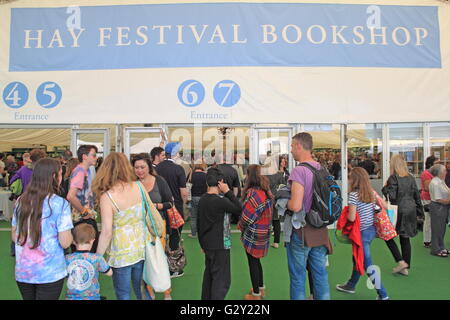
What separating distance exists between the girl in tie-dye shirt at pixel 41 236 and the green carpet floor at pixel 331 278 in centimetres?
173

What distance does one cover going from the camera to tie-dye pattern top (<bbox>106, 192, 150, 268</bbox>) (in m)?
2.69

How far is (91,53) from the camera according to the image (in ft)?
21.0

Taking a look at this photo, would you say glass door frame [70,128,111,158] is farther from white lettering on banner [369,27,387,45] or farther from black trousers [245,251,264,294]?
white lettering on banner [369,27,387,45]

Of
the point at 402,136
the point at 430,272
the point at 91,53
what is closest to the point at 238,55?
the point at 91,53

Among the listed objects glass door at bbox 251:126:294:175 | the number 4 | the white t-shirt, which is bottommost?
the white t-shirt

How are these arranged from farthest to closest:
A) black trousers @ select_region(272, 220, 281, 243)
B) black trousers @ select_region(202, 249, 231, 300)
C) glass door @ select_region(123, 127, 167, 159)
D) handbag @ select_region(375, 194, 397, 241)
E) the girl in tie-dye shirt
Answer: glass door @ select_region(123, 127, 167, 159) → black trousers @ select_region(272, 220, 281, 243) → handbag @ select_region(375, 194, 397, 241) → black trousers @ select_region(202, 249, 231, 300) → the girl in tie-dye shirt

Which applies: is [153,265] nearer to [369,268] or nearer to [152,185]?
[152,185]

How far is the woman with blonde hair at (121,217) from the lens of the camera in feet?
8.78

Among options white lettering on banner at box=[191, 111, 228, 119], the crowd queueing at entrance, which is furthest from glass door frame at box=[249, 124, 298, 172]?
the crowd queueing at entrance

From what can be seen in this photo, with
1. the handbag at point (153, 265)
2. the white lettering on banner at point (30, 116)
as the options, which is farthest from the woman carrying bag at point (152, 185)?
the white lettering on banner at point (30, 116)

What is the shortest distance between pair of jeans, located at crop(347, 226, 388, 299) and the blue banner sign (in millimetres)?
3597

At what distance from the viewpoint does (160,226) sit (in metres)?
2.91

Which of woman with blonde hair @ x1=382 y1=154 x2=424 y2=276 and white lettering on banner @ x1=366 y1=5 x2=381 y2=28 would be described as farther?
white lettering on banner @ x1=366 y1=5 x2=381 y2=28

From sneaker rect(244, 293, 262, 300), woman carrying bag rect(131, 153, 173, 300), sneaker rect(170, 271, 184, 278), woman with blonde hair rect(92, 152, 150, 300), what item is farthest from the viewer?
sneaker rect(170, 271, 184, 278)
